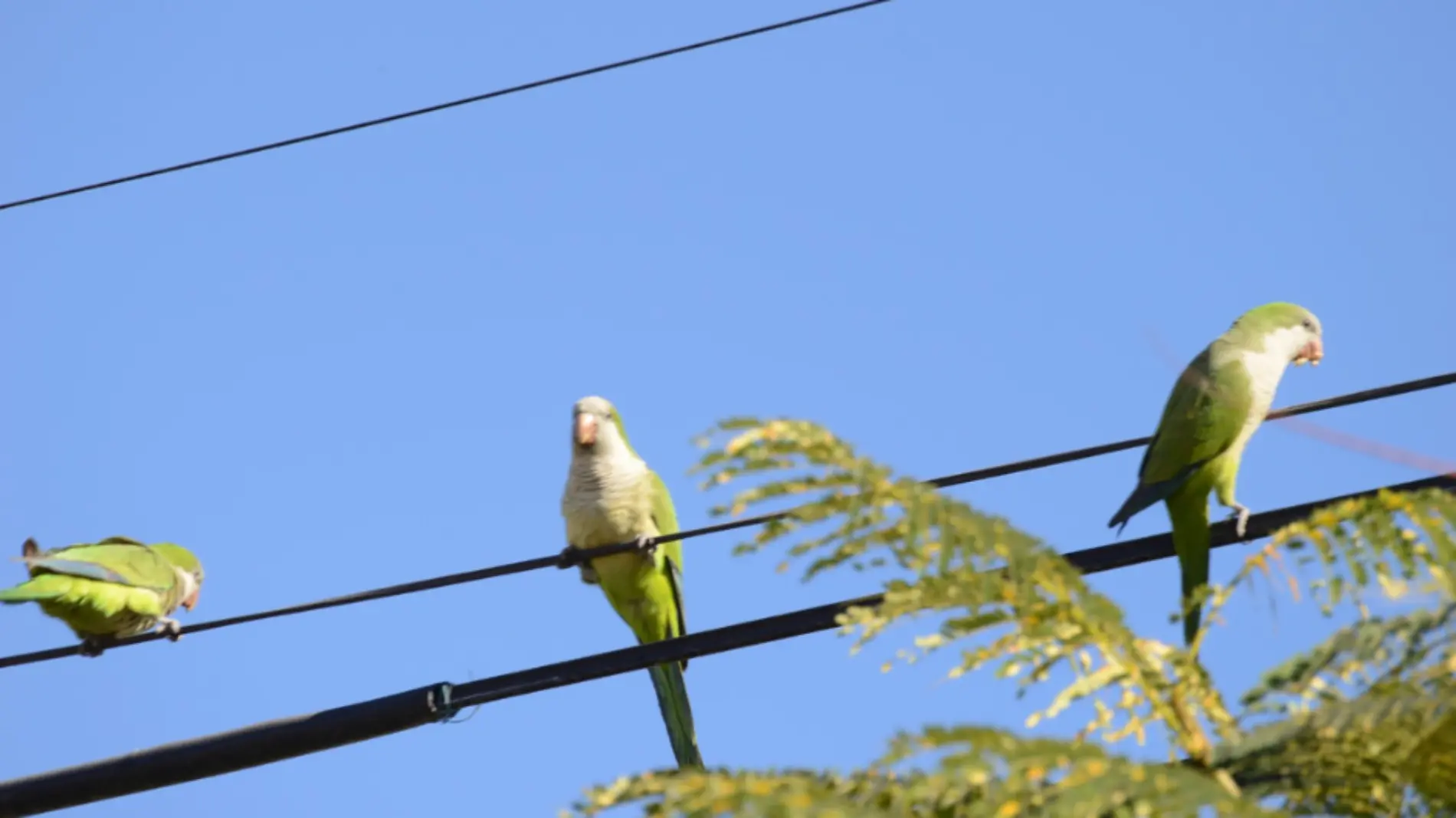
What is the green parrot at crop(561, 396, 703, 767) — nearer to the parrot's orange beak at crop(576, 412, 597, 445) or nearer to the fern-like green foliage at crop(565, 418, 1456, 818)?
the parrot's orange beak at crop(576, 412, 597, 445)

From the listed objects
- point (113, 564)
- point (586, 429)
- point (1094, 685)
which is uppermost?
point (586, 429)

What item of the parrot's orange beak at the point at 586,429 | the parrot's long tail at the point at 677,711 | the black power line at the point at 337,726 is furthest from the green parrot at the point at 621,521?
the black power line at the point at 337,726

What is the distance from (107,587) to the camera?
24.5 ft

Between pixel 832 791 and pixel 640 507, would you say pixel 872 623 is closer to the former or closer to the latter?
pixel 832 791

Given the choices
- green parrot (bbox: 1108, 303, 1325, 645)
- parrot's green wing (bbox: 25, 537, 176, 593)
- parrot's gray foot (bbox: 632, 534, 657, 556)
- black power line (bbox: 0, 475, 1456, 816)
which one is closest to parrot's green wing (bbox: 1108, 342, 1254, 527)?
green parrot (bbox: 1108, 303, 1325, 645)

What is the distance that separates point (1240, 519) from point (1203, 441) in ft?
1.26

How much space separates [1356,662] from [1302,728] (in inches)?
14.2

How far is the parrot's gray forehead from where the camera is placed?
7938 mm

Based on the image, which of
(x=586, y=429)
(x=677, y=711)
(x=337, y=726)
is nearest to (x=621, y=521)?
(x=586, y=429)

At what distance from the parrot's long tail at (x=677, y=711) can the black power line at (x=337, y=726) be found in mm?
1570

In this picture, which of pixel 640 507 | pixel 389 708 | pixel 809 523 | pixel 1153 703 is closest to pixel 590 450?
pixel 640 507

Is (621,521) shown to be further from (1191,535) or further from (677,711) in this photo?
(1191,535)

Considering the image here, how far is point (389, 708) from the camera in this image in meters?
5.70

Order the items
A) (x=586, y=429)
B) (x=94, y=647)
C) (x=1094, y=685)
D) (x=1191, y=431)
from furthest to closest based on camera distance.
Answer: (x=586, y=429), (x=94, y=647), (x=1191, y=431), (x=1094, y=685)
